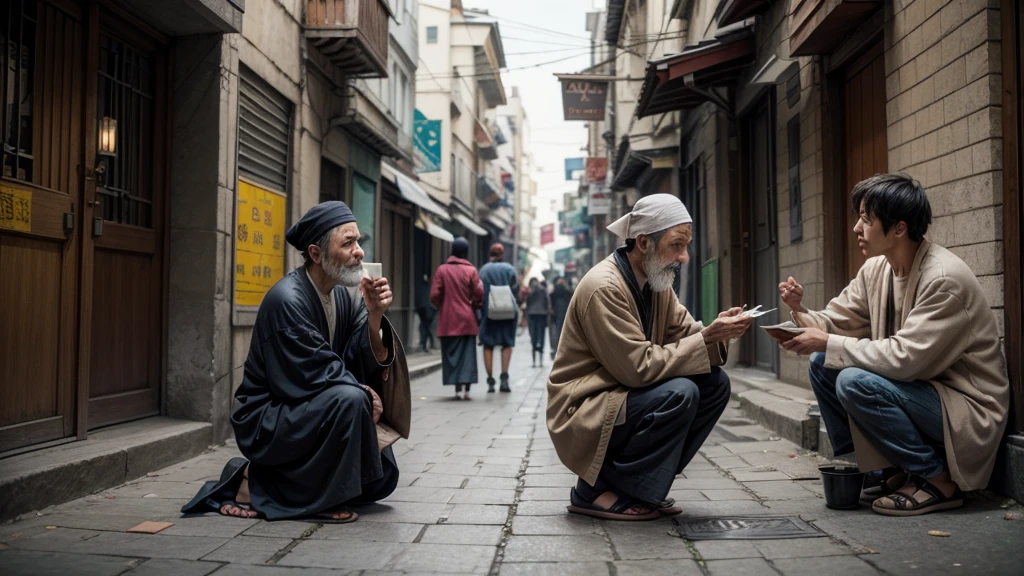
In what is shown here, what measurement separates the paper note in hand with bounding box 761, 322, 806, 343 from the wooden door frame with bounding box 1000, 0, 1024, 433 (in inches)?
42.0

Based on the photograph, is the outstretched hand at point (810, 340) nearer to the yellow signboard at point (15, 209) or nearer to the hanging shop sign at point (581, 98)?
the yellow signboard at point (15, 209)

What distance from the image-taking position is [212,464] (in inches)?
246

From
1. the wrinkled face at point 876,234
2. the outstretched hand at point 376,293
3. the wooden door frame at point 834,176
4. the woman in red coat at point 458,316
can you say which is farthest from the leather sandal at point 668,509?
the woman in red coat at point 458,316

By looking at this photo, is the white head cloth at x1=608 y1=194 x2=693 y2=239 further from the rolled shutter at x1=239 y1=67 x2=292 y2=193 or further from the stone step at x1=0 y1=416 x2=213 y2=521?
the rolled shutter at x1=239 y1=67 x2=292 y2=193

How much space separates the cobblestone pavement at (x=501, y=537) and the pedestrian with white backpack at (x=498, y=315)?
578cm

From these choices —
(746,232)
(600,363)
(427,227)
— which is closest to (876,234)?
A: (600,363)

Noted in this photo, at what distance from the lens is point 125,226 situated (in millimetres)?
6371

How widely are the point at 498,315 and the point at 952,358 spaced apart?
7.81 m

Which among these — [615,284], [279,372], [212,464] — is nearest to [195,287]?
[212,464]

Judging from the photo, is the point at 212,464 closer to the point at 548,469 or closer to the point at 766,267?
the point at 548,469

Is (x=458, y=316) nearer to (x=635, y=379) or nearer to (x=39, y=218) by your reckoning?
(x=39, y=218)

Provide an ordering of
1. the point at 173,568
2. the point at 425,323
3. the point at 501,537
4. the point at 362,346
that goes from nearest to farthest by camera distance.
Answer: the point at 173,568
the point at 501,537
the point at 362,346
the point at 425,323

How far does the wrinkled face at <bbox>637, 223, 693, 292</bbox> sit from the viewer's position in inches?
172

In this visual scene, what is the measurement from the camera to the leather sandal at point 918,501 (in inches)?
165
